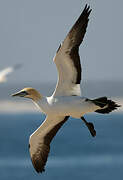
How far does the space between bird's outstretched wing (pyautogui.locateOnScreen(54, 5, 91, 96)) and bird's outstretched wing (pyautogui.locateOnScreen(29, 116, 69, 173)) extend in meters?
0.83

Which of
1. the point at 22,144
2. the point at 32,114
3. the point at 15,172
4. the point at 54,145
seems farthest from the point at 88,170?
the point at 32,114

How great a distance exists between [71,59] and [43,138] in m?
1.58

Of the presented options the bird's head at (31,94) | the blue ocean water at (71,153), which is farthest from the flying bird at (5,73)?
the blue ocean water at (71,153)

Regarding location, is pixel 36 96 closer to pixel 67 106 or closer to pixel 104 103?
pixel 67 106

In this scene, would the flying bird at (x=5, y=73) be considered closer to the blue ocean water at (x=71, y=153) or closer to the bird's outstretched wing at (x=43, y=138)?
the bird's outstretched wing at (x=43, y=138)

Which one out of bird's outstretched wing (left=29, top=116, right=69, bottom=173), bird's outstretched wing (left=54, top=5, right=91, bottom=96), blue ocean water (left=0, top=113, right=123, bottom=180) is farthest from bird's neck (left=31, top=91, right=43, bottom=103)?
blue ocean water (left=0, top=113, right=123, bottom=180)

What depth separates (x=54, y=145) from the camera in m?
42.7

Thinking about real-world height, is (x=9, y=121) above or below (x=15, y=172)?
below

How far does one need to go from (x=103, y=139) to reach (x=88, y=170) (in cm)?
903

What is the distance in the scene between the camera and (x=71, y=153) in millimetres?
41594

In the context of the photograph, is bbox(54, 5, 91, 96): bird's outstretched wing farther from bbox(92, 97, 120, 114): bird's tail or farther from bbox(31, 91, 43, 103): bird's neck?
bbox(92, 97, 120, 114): bird's tail

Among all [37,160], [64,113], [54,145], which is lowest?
[54,145]

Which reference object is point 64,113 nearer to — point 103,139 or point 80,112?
point 80,112

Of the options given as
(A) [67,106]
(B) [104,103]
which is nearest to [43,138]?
(A) [67,106]
